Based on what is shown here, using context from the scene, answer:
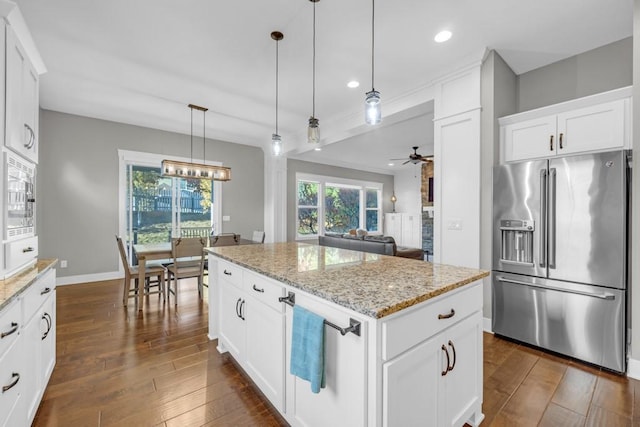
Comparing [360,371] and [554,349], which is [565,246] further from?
[360,371]

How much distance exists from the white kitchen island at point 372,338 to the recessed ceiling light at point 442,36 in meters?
2.08

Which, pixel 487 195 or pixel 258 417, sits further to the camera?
pixel 487 195

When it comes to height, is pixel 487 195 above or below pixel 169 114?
→ below

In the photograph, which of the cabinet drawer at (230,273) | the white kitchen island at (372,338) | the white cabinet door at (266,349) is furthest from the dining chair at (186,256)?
the white cabinet door at (266,349)

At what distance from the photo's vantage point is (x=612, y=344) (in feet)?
7.04

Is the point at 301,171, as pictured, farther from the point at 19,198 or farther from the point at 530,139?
the point at 19,198

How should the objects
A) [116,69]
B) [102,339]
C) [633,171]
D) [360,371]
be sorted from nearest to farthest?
[360,371], [633,171], [102,339], [116,69]

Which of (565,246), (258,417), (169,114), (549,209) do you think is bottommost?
(258,417)

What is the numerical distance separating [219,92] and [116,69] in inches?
44.7

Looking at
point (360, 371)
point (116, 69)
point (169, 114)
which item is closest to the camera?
point (360, 371)

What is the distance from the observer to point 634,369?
2066 mm

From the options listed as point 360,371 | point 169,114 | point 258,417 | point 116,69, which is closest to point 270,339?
point 258,417

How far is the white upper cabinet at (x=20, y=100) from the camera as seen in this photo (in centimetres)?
Answer: 156

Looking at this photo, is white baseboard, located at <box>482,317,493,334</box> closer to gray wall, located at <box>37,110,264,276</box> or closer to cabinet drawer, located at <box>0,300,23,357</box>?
cabinet drawer, located at <box>0,300,23,357</box>
